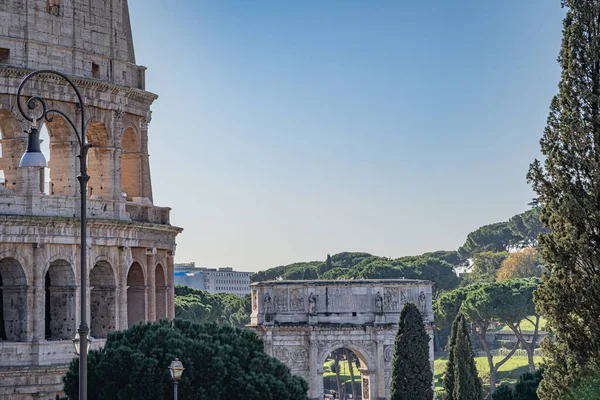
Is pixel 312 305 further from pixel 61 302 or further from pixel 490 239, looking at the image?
pixel 490 239

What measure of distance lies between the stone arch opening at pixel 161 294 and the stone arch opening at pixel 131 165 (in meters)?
3.43

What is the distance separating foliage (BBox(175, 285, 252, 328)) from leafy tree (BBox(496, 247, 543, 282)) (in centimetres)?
3240

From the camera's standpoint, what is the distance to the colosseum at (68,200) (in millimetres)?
39938

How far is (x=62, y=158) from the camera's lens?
42094mm

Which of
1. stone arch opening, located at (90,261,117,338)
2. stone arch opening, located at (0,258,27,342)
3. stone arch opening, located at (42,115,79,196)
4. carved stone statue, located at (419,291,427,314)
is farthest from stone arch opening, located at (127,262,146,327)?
carved stone statue, located at (419,291,427,314)

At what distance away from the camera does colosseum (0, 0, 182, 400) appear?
131 feet

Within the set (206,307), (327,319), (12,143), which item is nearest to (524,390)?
(12,143)

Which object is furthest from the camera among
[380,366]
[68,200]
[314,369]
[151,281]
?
[314,369]

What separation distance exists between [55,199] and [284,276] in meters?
116

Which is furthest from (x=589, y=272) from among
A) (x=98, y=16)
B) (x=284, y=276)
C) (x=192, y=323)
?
(x=284, y=276)

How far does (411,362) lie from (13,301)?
70.9 feet

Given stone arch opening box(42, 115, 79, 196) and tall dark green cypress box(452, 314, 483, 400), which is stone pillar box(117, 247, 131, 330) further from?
tall dark green cypress box(452, 314, 483, 400)

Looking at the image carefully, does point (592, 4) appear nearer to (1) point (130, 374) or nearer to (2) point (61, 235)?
(1) point (130, 374)

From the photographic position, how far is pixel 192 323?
38.9 m
